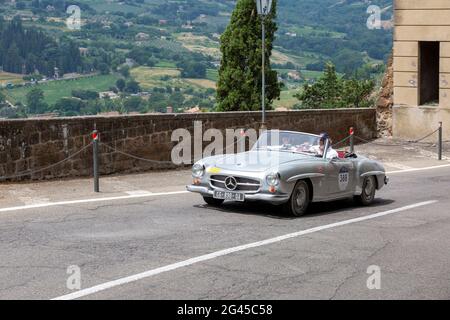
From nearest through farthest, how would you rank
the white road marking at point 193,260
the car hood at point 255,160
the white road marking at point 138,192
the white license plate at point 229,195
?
the white road marking at point 193,260 → the white license plate at point 229,195 → the car hood at point 255,160 → the white road marking at point 138,192

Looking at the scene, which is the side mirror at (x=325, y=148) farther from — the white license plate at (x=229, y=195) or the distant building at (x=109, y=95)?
the distant building at (x=109, y=95)

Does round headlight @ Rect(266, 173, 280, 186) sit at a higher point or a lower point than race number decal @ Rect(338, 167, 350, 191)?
higher

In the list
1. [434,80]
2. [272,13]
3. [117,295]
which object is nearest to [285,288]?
[117,295]

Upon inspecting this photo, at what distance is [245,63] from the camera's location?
123ft

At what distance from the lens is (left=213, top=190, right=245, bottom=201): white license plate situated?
1246cm

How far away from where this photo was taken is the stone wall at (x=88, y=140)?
16.3 metres

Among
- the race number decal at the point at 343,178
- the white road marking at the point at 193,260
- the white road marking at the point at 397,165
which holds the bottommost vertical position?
the white road marking at the point at 397,165

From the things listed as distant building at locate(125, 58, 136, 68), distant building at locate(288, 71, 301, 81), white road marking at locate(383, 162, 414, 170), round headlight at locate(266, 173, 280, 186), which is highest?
distant building at locate(125, 58, 136, 68)

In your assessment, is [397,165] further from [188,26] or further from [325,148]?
[188,26]

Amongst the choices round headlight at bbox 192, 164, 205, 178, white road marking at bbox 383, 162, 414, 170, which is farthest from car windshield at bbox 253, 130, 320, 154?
white road marking at bbox 383, 162, 414, 170

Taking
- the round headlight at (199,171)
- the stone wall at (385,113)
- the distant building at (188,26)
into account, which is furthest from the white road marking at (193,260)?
the distant building at (188,26)

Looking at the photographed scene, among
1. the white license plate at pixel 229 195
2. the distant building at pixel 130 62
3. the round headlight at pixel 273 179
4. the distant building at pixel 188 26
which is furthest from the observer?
the distant building at pixel 188 26

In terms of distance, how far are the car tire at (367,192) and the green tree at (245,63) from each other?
21.3 metres

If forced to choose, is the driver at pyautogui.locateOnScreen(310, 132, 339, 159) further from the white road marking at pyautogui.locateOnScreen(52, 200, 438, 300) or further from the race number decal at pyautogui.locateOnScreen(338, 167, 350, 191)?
the white road marking at pyautogui.locateOnScreen(52, 200, 438, 300)
